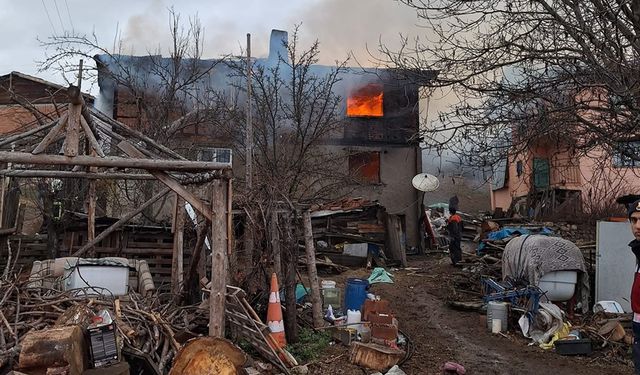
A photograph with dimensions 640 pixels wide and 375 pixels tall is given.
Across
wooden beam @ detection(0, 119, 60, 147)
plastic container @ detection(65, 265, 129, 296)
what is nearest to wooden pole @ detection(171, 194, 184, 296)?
plastic container @ detection(65, 265, 129, 296)

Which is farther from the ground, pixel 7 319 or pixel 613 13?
pixel 613 13

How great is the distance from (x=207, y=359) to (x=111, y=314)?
1910 mm

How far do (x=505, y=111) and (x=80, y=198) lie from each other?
11908 millimetres

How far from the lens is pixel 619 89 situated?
22.3ft

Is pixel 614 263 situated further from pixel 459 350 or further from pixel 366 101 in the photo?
pixel 366 101

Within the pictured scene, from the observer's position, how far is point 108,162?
643 cm

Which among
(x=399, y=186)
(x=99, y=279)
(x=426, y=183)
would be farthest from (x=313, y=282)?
(x=399, y=186)

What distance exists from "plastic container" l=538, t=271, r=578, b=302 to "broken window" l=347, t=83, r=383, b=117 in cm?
1425

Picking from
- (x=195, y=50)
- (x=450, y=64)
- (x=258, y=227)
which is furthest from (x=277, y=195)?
(x=195, y=50)

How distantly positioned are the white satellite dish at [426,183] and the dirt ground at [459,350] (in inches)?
314

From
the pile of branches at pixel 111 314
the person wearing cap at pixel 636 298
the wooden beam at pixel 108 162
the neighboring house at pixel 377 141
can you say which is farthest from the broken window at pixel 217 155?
the person wearing cap at pixel 636 298

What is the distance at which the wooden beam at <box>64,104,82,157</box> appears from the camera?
6375 mm

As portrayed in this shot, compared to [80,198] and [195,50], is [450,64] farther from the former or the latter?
[195,50]

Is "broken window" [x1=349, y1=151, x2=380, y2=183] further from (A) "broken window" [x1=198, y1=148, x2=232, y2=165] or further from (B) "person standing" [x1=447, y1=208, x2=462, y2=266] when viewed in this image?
(B) "person standing" [x1=447, y1=208, x2=462, y2=266]
